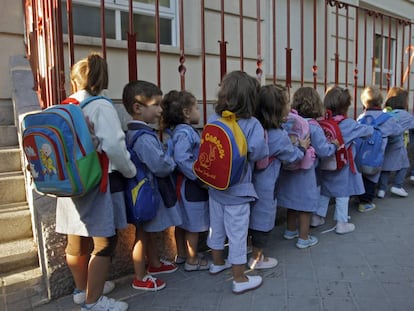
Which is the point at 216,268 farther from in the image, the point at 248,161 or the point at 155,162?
the point at 155,162

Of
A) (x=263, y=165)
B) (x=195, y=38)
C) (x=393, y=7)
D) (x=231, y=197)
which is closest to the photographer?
Result: (x=231, y=197)

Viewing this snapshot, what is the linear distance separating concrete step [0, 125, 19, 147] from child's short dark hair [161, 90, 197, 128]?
1857 mm

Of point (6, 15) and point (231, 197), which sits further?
point (6, 15)

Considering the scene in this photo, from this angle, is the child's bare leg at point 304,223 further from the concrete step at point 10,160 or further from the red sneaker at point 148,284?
the concrete step at point 10,160

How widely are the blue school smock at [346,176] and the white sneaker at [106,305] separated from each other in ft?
7.76

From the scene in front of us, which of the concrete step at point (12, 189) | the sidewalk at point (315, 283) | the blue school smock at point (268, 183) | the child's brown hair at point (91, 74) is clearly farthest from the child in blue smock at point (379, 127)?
the concrete step at point (12, 189)

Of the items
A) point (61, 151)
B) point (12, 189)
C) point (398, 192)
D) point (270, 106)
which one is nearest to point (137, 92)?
point (61, 151)

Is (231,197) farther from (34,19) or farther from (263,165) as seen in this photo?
(34,19)

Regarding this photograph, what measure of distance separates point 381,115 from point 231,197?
108 inches

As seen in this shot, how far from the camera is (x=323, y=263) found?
325 cm

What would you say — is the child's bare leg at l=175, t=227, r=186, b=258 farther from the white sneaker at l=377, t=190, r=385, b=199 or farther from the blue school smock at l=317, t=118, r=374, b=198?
the white sneaker at l=377, t=190, r=385, b=199

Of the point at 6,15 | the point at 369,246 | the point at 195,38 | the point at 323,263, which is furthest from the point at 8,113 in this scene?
the point at 369,246

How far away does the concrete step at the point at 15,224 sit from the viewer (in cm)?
311

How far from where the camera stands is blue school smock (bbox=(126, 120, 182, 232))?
104 inches
